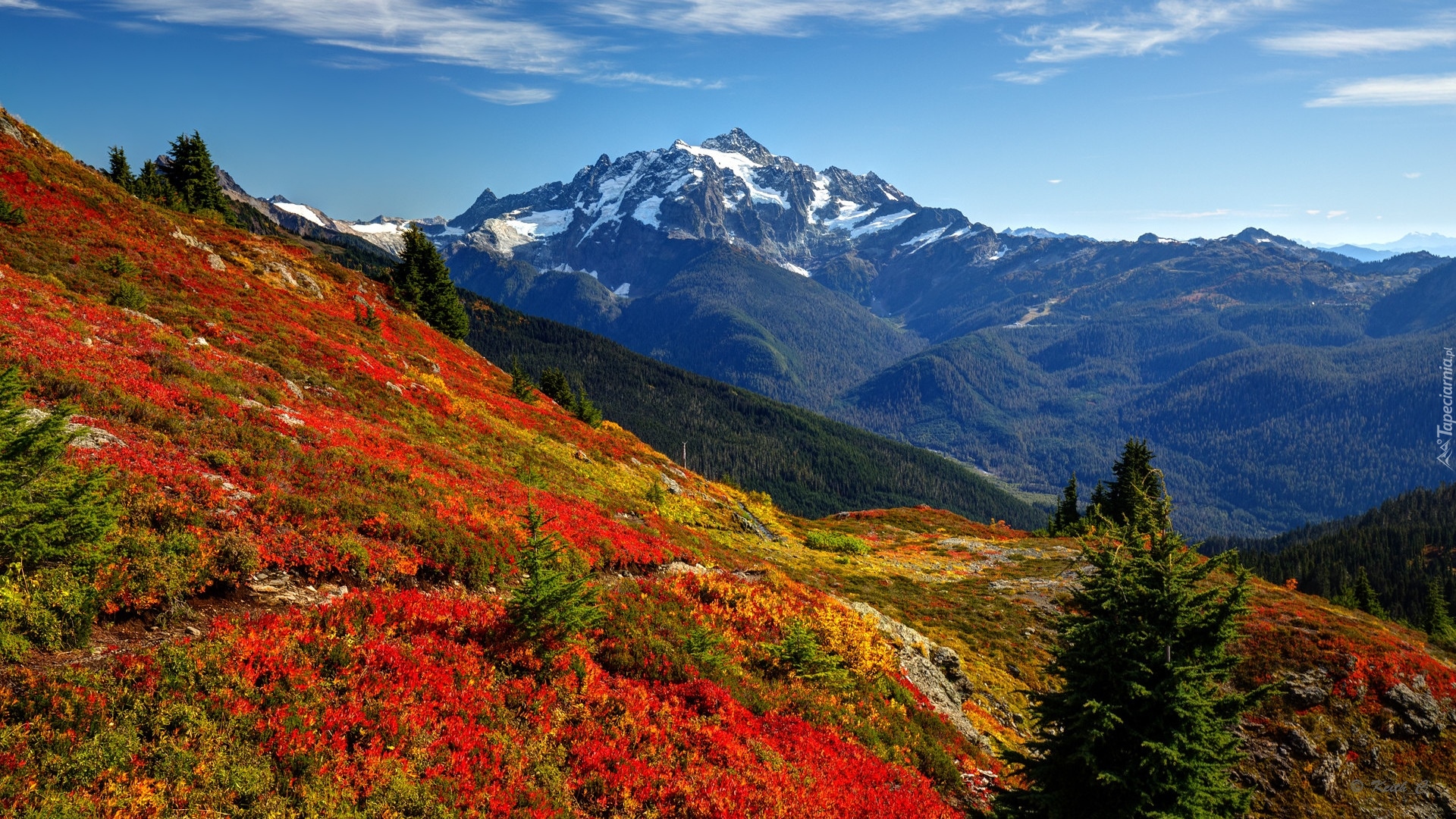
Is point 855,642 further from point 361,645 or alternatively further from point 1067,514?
point 1067,514

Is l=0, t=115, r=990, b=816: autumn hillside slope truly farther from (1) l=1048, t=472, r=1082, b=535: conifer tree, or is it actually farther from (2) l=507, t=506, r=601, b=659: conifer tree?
(1) l=1048, t=472, r=1082, b=535: conifer tree

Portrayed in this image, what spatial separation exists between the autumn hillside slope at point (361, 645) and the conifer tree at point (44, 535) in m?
0.09

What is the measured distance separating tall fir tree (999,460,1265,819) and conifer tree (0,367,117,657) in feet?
52.5

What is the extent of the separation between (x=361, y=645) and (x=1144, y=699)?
1387cm

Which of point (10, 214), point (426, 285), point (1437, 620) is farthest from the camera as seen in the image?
point (426, 285)

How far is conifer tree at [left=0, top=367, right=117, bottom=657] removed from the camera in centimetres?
929

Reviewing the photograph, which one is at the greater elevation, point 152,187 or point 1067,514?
point 152,187

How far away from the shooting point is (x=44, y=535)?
10.0m

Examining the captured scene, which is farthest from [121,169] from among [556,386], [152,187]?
[556,386]

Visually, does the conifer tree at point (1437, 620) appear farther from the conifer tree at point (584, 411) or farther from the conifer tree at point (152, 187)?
the conifer tree at point (152, 187)

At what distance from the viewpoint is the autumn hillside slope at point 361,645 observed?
830cm

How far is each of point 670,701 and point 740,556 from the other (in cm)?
1715

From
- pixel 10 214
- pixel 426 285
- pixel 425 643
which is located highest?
pixel 426 285

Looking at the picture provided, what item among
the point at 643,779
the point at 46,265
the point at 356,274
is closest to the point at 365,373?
the point at 46,265
